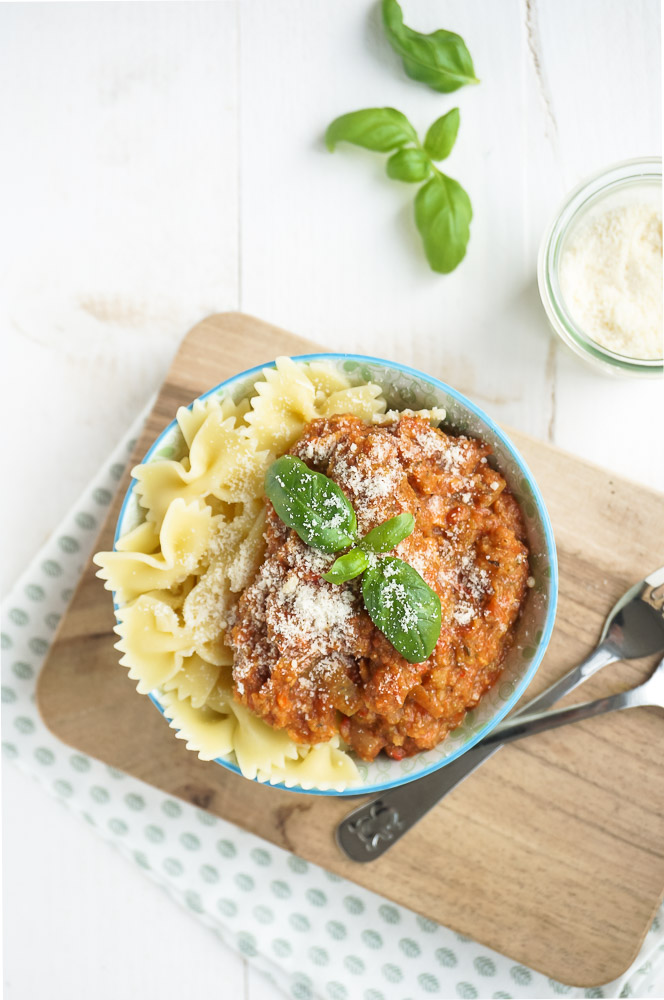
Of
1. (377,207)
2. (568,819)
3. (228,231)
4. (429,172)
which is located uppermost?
(429,172)

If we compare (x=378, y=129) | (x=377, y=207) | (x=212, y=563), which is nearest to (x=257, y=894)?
(x=212, y=563)

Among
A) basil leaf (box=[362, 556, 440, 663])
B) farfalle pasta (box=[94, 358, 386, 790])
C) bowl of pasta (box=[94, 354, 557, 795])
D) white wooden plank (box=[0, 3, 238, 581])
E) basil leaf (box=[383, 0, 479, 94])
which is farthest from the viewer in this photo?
white wooden plank (box=[0, 3, 238, 581])

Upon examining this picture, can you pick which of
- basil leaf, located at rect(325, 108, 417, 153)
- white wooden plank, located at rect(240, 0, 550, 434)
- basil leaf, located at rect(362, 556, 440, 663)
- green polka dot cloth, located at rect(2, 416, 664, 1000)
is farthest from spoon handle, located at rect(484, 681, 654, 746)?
basil leaf, located at rect(325, 108, 417, 153)

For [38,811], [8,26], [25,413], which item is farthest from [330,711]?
[8,26]

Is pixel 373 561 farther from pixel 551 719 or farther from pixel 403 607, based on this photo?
pixel 551 719

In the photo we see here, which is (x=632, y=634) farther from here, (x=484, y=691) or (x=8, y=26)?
(x=8, y=26)

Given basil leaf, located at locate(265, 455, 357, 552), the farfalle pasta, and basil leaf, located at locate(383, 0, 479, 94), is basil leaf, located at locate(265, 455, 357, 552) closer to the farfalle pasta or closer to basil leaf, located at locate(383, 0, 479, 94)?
the farfalle pasta

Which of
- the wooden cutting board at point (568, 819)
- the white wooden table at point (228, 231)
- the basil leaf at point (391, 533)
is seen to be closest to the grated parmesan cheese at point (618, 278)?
the white wooden table at point (228, 231)
